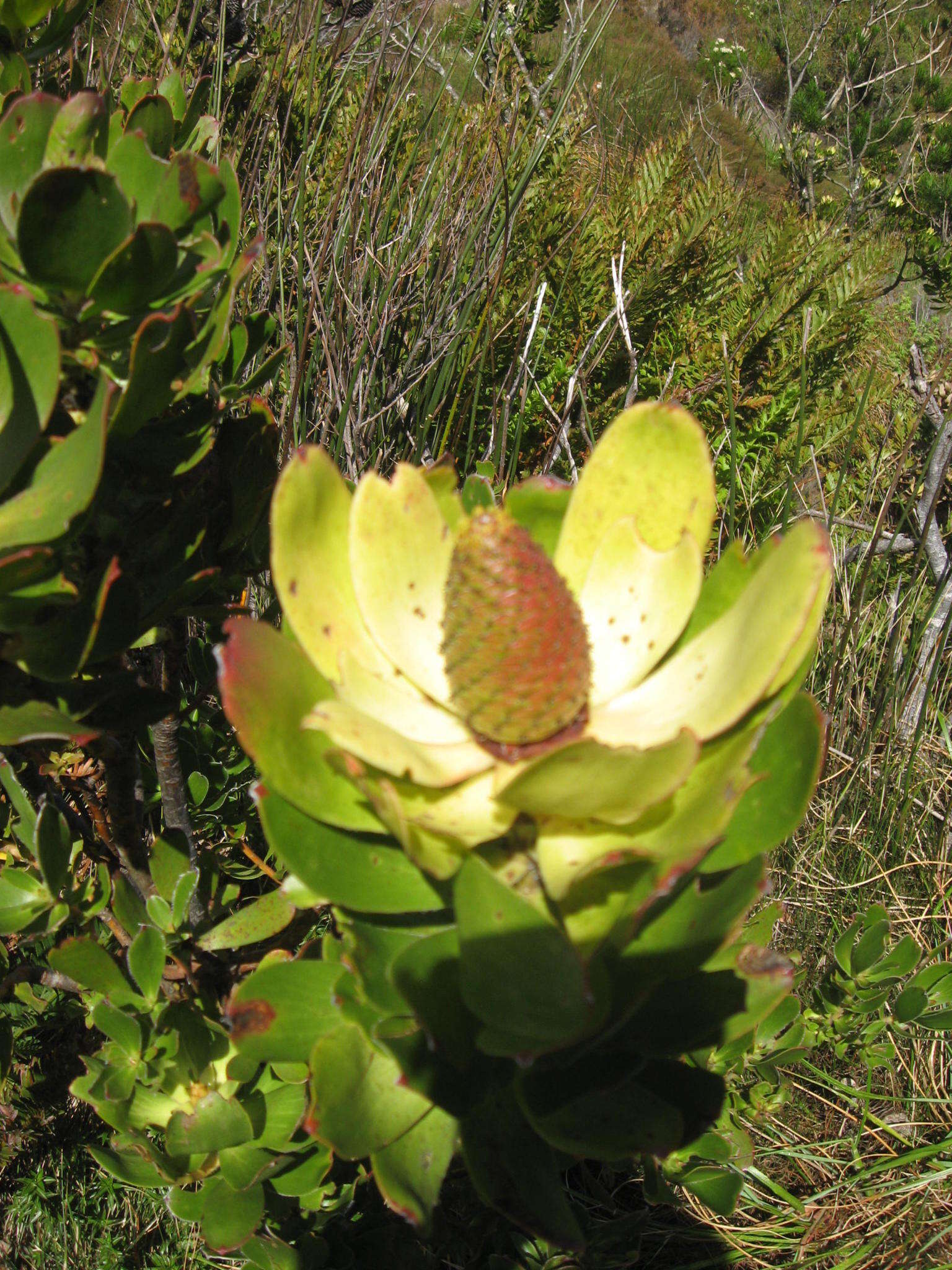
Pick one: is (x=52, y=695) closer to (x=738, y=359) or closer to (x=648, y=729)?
(x=648, y=729)

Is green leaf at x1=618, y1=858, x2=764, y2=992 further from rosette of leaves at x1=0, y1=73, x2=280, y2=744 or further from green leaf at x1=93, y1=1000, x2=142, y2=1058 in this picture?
green leaf at x1=93, y1=1000, x2=142, y2=1058

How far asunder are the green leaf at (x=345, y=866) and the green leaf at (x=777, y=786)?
209 millimetres

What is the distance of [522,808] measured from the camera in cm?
60

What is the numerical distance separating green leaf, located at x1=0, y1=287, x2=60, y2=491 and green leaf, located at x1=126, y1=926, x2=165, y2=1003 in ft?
1.58

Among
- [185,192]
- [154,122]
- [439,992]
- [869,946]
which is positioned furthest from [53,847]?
[869,946]

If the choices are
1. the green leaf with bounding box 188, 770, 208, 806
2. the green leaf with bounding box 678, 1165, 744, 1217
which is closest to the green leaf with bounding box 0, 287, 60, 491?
the green leaf with bounding box 188, 770, 208, 806

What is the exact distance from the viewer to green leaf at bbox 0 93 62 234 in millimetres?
676

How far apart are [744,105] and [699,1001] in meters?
11.1

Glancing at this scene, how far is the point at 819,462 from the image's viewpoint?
377cm

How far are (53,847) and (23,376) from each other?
1.56 feet

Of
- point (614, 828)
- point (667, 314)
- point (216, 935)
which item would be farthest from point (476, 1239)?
point (667, 314)

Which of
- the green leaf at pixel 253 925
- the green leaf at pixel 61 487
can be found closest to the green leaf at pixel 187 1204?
the green leaf at pixel 253 925

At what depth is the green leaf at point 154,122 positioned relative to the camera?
88 cm

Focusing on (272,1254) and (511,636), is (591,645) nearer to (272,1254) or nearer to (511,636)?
(511,636)
